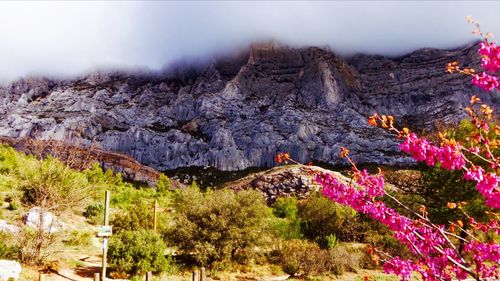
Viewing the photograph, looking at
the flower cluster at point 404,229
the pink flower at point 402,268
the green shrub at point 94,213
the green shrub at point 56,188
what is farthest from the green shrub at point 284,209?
the flower cluster at point 404,229

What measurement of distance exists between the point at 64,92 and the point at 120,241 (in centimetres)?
19119

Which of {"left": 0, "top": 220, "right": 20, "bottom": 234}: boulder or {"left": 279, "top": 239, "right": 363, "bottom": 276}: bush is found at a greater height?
{"left": 0, "top": 220, "right": 20, "bottom": 234}: boulder

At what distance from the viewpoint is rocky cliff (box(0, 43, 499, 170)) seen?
6235 inches

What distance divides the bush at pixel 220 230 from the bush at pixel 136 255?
5.52ft

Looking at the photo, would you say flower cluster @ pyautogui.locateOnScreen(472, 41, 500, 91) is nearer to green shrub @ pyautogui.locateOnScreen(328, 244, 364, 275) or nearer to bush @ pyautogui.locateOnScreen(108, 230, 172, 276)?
bush @ pyautogui.locateOnScreen(108, 230, 172, 276)

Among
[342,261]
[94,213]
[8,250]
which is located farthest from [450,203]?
[94,213]

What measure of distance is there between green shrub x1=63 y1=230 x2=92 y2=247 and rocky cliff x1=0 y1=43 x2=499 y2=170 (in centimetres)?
13200

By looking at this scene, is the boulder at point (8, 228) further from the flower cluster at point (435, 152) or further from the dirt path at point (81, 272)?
the flower cluster at point (435, 152)

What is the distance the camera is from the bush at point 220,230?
17297mm

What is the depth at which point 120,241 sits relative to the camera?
631 inches

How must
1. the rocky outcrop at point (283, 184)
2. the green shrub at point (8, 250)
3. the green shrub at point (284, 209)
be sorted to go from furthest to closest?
1. the rocky outcrop at point (283, 184)
2. the green shrub at point (284, 209)
3. the green shrub at point (8, 250)

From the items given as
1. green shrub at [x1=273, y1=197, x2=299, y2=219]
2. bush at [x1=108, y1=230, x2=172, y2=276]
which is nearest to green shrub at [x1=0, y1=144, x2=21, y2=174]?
bush at [x1=108, y1=230, x2=172, y2=276]

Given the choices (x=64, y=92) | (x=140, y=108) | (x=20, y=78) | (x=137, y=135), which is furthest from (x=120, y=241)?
(x=20, y=78)

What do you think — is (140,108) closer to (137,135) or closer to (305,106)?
(137,135)
